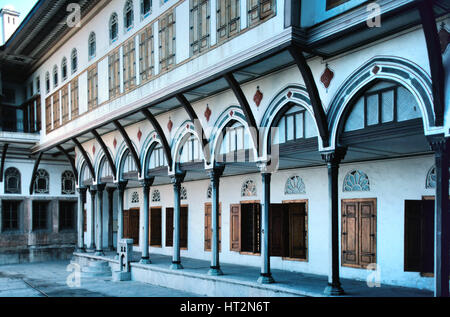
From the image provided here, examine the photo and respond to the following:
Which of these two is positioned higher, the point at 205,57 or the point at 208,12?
the point at 208,12

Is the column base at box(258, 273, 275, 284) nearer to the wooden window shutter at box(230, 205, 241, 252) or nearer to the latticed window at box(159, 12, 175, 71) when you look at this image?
the wooden window shutter at box(230, 205, 241, 252)

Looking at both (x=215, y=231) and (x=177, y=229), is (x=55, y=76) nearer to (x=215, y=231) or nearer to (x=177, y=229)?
(x=177, y=229)

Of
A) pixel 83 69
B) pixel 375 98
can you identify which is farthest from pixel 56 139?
pixel 375 98

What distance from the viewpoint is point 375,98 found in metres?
8.44

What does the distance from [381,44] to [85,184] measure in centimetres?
1576

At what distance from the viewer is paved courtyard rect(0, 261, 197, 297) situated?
13086 mm

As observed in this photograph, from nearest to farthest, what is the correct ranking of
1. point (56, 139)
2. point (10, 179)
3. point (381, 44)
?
point (381, 44) < point (56, 139) < point (10, 179)

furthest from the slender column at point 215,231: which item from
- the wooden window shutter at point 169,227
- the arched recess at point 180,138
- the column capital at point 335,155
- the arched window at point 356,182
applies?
the wooden window shutter at point 169,227

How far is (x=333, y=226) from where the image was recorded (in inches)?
354

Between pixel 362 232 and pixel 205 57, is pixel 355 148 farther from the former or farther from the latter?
pixel 205 57

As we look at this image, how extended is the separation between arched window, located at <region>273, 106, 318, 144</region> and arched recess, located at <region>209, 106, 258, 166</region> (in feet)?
2.86

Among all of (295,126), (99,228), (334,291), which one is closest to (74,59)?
(99,228)

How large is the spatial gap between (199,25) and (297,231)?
5963mm

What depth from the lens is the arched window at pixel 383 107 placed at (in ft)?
26.0
